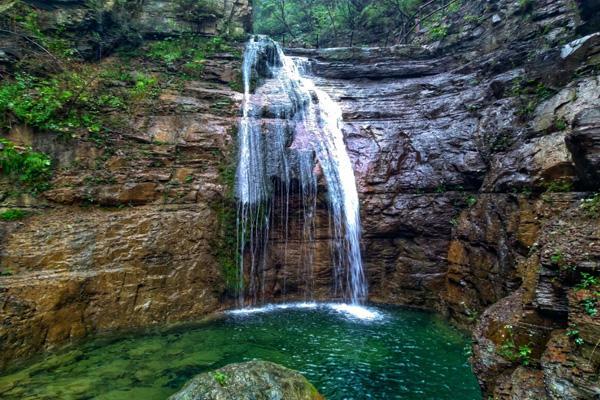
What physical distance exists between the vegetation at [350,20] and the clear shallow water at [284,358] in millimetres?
12762

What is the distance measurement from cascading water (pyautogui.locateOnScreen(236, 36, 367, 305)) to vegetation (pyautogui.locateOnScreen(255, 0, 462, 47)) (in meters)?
7.92

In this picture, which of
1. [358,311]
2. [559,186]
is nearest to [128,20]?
[358,311]

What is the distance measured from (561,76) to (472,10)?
747 centimetres

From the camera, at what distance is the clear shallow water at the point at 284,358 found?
570cm

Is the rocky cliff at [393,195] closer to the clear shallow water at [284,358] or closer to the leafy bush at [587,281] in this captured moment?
the leafy bush at [587,281]

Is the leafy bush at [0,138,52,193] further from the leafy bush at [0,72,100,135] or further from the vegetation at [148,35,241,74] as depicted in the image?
the vegetation at [148,35,241,74]

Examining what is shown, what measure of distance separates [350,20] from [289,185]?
16.4 m

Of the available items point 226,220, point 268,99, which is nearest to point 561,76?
point 268,99

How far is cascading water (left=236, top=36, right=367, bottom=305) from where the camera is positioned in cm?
1041

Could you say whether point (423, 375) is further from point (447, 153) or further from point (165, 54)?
point (165, 54)

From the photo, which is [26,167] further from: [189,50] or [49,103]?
[189,50]

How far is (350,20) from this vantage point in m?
22.5

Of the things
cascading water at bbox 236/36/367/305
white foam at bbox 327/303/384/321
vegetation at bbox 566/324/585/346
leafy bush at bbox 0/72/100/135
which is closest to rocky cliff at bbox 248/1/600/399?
vegetation at bbox 566/324/585/346

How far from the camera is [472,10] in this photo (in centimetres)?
1441
